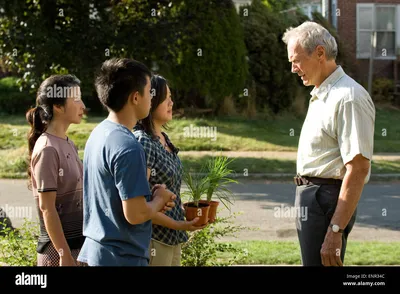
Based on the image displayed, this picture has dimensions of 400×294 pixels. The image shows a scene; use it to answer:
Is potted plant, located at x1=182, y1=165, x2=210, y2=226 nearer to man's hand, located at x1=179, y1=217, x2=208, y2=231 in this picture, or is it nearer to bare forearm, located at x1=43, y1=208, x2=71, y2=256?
man's hand, located at x1=179, y1=217, x2=208, y2=231

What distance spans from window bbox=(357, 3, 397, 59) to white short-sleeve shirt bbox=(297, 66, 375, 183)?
21.4 m

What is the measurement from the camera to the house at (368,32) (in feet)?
79.5

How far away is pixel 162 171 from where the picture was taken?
390cm

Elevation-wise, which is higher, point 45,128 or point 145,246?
point 45,128

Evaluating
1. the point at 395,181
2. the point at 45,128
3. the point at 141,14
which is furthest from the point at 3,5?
the point at 45,128

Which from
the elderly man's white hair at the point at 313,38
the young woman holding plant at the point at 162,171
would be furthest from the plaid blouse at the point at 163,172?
the elderly man's white hair at the point at 313,38

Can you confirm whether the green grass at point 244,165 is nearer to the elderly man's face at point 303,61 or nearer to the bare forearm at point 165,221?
the elderly man's face at point 303,61

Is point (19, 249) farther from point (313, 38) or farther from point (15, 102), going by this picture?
point (15, 102)

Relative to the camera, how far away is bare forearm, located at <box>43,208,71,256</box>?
12.5ft

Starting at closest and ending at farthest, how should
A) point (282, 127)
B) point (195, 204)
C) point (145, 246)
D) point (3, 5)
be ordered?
point (145, 246)
point (195, 204)
point (3, 5)
point (282, 127)

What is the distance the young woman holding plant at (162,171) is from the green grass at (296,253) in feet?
8.45

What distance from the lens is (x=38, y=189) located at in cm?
385
